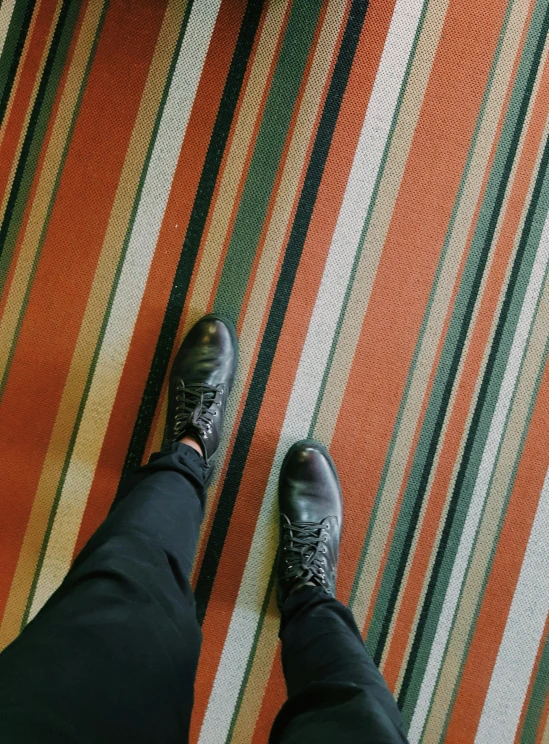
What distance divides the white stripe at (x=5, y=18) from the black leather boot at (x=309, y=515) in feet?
3.00

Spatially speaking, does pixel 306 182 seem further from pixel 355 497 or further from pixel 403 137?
pixel 355 497

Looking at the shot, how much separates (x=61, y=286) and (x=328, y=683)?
78cm

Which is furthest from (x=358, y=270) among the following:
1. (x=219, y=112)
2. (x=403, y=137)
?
(x=219, y=112)

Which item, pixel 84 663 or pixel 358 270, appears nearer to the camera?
pixel 84 663

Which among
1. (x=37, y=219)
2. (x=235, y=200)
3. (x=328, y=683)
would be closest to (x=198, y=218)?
(x=235, y=200)

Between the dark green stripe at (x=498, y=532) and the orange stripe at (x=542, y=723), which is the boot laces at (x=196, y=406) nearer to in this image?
the dark green stripe at (x=498, y=532)

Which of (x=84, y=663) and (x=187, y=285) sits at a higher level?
(x=187, y=285)

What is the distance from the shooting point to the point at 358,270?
3.26 feet

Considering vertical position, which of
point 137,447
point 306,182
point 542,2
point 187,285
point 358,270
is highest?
point 542,2

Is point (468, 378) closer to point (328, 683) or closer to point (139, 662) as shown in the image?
point (328, 683)

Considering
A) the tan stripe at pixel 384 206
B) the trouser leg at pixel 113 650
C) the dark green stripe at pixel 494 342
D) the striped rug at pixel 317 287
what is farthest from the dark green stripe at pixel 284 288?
the dark green stripe at pixel 494 342

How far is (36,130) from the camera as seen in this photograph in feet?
3.26

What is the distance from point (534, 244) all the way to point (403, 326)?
11.3 inches

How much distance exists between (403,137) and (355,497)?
667 mm
